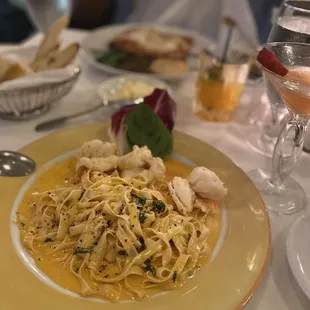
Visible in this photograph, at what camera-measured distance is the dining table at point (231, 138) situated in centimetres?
93

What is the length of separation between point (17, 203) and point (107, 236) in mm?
298

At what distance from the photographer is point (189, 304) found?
82 cm

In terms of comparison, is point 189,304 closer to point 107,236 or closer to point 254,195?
point 107,236

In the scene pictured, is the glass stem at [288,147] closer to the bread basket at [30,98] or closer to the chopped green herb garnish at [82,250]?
the chopped green herb garnish at [82,250]

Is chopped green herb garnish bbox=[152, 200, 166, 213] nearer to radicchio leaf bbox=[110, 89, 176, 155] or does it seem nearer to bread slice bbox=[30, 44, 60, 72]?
radicchio leaf bbox=[110, 89, 176, 155]

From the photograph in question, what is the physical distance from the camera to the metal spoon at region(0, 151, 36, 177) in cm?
119

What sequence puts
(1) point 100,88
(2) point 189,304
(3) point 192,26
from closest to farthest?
(2) point 189,304, (1) point 100,88, (3) point 192,26

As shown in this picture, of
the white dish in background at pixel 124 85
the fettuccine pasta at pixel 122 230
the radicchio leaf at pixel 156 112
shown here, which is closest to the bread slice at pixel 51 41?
the white dish in background at pixel 124 85

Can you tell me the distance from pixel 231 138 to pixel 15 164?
82 cm

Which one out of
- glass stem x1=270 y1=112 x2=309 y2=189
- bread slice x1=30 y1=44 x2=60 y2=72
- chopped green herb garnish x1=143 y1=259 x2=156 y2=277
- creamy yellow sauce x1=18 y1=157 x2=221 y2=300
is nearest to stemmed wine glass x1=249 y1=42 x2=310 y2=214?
glass stem x1=270 y1=112 x2=309 y2=189

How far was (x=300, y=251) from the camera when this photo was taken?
0.96 meters

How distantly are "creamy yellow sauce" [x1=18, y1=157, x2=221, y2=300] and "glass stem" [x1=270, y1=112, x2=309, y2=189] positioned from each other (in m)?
0.28

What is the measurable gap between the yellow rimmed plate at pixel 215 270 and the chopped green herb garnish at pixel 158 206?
0.56 feet

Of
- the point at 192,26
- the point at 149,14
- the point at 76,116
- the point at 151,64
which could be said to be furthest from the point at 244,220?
the point at 149,14
